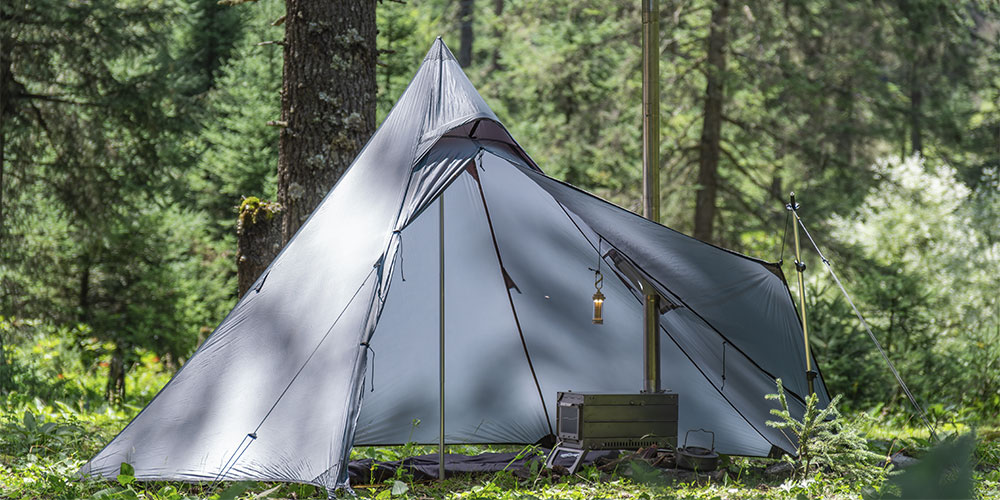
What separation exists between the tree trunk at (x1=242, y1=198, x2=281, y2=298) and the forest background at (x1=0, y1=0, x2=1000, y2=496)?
1459 mm

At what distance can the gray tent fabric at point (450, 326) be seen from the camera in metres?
3.38

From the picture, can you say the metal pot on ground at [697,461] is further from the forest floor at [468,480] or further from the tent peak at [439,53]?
the tent peak at [439,53]

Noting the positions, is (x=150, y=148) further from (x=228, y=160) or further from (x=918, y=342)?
(x=918, y=342)

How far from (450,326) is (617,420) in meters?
1.25

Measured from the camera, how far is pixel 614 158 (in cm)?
1055

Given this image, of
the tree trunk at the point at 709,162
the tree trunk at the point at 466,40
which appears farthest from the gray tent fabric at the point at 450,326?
the tree trunk at the point at 466,40

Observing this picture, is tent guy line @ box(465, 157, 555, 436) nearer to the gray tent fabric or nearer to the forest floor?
the gray tent fabric

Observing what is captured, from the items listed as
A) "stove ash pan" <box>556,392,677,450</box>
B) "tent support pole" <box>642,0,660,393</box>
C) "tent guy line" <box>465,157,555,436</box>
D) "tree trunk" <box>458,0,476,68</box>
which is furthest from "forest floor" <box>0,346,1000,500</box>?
"tree trunk" <box>458,0,476,68</box>

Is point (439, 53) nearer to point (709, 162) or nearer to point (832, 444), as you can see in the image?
point (832, 444)

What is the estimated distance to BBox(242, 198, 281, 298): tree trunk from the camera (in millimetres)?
5156

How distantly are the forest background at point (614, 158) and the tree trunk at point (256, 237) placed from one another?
146cm

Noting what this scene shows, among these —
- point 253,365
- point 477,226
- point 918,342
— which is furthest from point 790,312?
point 918,342

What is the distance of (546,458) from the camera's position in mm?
4047

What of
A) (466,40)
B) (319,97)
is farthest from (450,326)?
(466,40)
